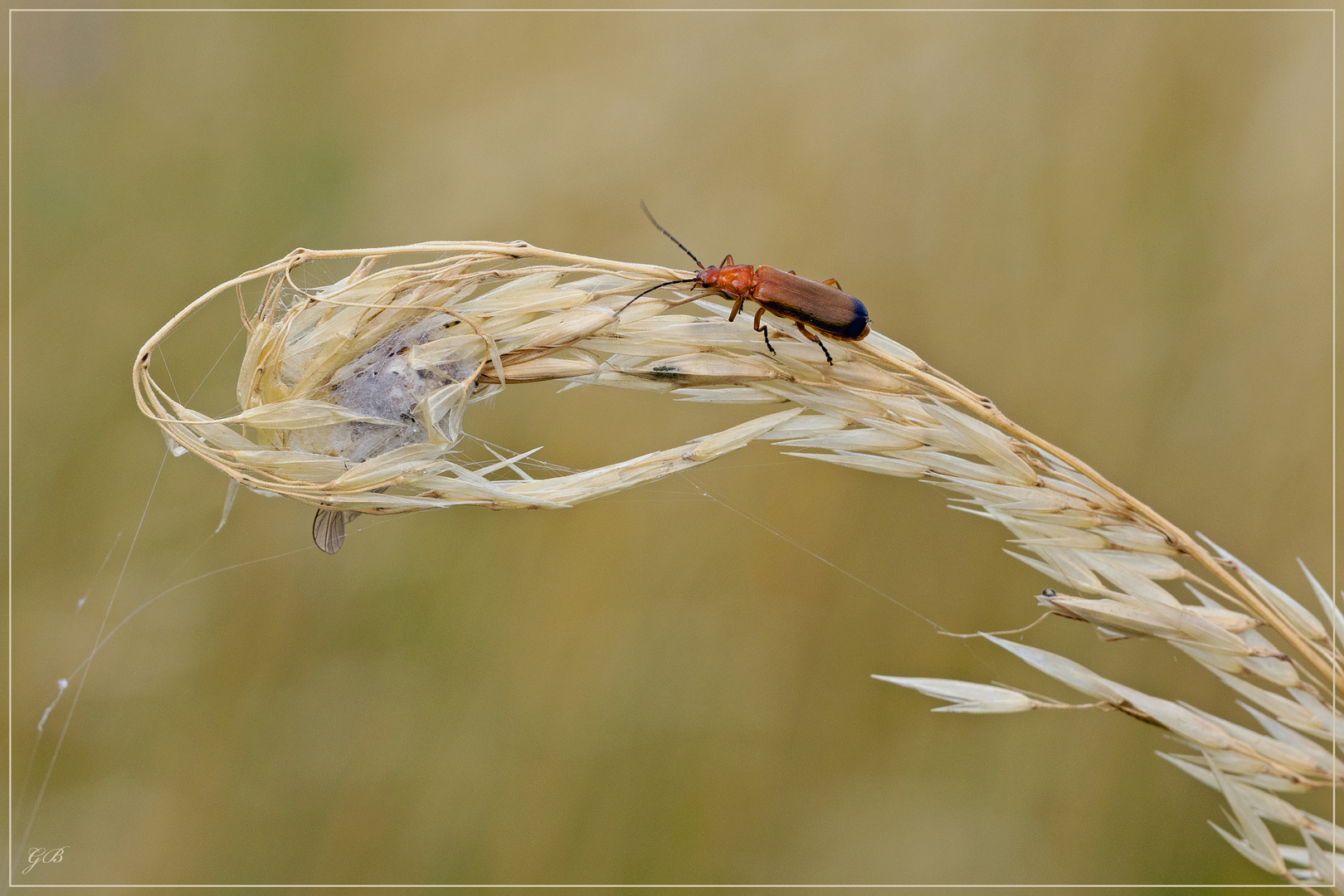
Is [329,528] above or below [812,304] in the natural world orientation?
below

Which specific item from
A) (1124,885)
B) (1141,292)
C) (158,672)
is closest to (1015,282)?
(1141,292)

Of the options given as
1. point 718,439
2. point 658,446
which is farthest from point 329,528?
point 658,446

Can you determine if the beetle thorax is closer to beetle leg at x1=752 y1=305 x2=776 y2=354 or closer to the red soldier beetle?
the red soldier beetle

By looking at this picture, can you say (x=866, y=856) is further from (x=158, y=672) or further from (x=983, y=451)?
(x=158, y=672)

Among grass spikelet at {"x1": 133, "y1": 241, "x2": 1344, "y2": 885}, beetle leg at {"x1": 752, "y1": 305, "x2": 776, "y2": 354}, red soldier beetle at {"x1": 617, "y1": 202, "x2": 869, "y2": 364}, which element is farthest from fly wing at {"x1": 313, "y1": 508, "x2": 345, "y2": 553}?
beetle leg at {"x1": 752, "y1": 305, "x2": 776, "y2": 354}

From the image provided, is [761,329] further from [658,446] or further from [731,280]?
[658,446]

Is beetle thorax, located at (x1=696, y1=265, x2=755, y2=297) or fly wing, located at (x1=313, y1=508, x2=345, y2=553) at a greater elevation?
beetle thorax, located at (x1=696, y1=265, x2=755, y2=297)

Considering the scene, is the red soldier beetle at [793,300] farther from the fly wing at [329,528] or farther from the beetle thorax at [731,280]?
the fly wing at [329,528]
